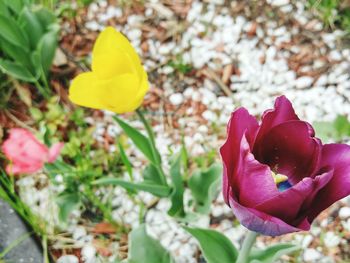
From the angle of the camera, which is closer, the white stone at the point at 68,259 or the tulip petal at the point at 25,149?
the tulip petal at the point at 25,149

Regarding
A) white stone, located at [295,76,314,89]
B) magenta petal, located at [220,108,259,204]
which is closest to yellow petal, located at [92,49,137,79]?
magenta petal, located at [220,108,259,204]

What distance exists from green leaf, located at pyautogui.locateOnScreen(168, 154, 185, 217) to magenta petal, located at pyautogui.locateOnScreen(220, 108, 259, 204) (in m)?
0.51

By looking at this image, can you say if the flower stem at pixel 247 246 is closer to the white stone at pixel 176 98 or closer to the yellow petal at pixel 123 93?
the yellow petal at pixel 123 93

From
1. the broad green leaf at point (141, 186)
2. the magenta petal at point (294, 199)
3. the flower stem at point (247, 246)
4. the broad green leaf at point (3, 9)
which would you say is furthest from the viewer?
the broad green leaf at point (3, 9)

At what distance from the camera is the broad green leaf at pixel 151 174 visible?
143 centimetres

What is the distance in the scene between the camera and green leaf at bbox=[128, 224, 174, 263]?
134 cm

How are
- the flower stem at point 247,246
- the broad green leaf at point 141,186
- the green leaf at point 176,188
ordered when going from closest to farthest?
1. the flower stem at point 247,246
2. the broad green leaf at point 141,186
3. the green leaf at point 176,188

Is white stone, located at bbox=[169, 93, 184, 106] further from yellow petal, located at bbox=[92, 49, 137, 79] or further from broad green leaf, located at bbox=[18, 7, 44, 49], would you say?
yellow petal, located at bbox=[92, 49, 137, 79]

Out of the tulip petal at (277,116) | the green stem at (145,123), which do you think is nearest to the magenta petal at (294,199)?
the tulip petal at (277,116)

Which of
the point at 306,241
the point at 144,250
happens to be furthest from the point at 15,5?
the point at 306,241

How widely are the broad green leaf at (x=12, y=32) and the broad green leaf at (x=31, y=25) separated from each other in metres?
0.04

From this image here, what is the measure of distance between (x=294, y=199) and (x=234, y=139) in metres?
0.12

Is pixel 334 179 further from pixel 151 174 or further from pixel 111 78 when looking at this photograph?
pixel 151 174

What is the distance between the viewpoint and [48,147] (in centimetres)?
147
